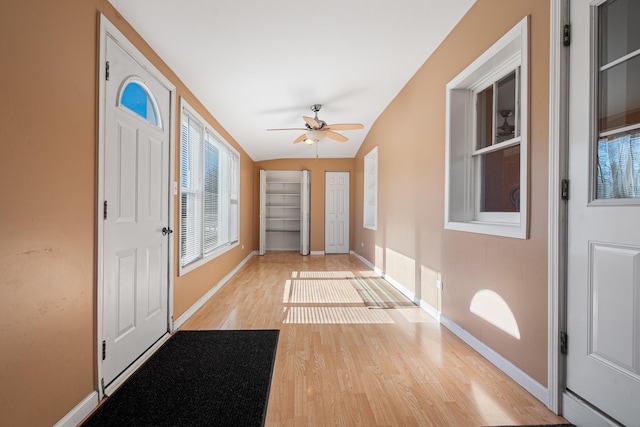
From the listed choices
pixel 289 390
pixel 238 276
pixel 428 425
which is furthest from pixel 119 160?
pixel 238 276

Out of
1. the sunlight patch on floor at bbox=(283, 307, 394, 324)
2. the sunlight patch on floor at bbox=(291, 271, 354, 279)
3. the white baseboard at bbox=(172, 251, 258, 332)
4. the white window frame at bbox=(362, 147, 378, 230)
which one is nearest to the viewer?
the white baseboard at bbox=(172, 251, 258, 332)

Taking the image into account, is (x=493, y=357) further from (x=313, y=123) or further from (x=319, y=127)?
(x=319, y=127)

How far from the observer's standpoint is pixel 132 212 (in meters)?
2.29

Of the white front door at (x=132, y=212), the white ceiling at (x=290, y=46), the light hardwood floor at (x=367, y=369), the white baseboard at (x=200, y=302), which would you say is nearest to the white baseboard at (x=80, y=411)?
the white front door at (x=132, y=212)

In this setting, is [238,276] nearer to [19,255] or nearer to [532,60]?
[19,255]

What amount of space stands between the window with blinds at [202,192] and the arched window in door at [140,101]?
58cm

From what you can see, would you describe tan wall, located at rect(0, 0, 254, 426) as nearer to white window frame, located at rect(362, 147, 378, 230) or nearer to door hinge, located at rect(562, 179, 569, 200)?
door hinge, located at rect(562, 179, 569, 200)

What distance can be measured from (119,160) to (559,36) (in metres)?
2.76

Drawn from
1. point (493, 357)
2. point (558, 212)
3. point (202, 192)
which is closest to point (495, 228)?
point (558, 212)

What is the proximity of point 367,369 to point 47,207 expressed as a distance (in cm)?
214

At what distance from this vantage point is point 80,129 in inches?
68.5

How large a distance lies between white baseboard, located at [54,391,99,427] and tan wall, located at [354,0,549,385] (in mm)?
2601

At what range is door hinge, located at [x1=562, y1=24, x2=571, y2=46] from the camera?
171 centimetres

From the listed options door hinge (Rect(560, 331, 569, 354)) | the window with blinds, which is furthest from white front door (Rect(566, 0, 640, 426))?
the window with blinds
